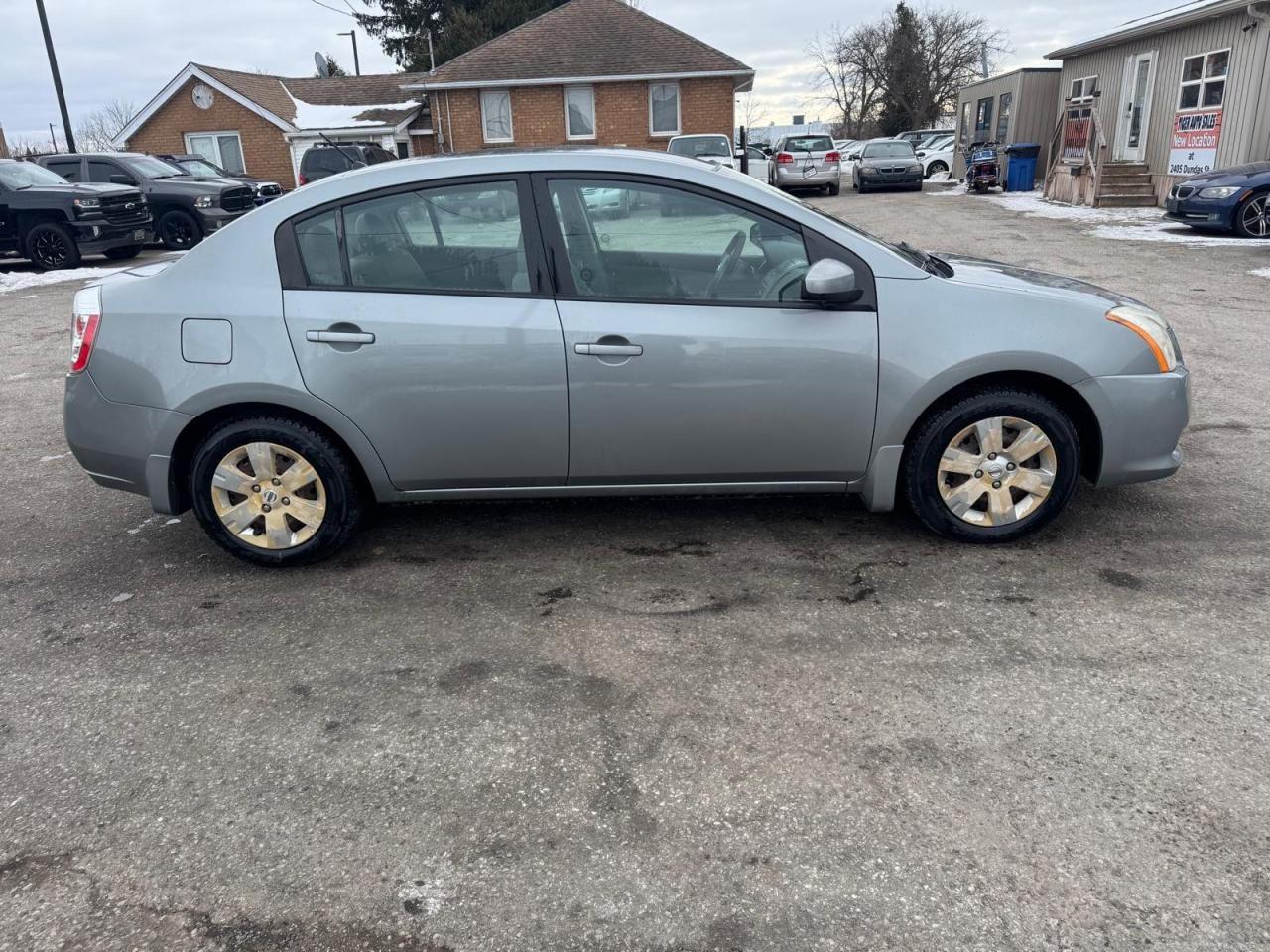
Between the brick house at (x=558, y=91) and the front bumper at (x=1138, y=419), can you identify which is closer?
the front bumper at (x=1138, y=419)

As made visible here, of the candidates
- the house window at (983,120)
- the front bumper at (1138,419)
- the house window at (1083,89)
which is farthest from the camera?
the house window at (983,120)

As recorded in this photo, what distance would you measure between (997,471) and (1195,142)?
56.5 feet

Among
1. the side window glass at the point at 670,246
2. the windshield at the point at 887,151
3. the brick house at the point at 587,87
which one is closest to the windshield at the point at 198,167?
the brick house at the point at 587,87

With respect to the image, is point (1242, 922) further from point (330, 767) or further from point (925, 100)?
point (925, 100)

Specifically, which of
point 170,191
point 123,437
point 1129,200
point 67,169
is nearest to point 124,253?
point 170,191

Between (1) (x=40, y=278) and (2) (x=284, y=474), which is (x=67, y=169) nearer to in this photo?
(1) (x=40, y=278)

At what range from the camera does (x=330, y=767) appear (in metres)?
2.81

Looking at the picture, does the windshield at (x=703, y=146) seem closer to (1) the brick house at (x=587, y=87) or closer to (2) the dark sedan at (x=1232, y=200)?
Answer: (1) the brick house at (x=587, y=87)

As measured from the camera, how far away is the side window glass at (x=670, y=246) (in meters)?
3.85

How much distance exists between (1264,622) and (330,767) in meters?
3.18

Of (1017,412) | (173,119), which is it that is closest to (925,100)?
(173,119)

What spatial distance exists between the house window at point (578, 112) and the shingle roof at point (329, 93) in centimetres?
607

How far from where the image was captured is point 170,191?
17891mm

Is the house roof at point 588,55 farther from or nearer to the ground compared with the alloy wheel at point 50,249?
farther from the ground
